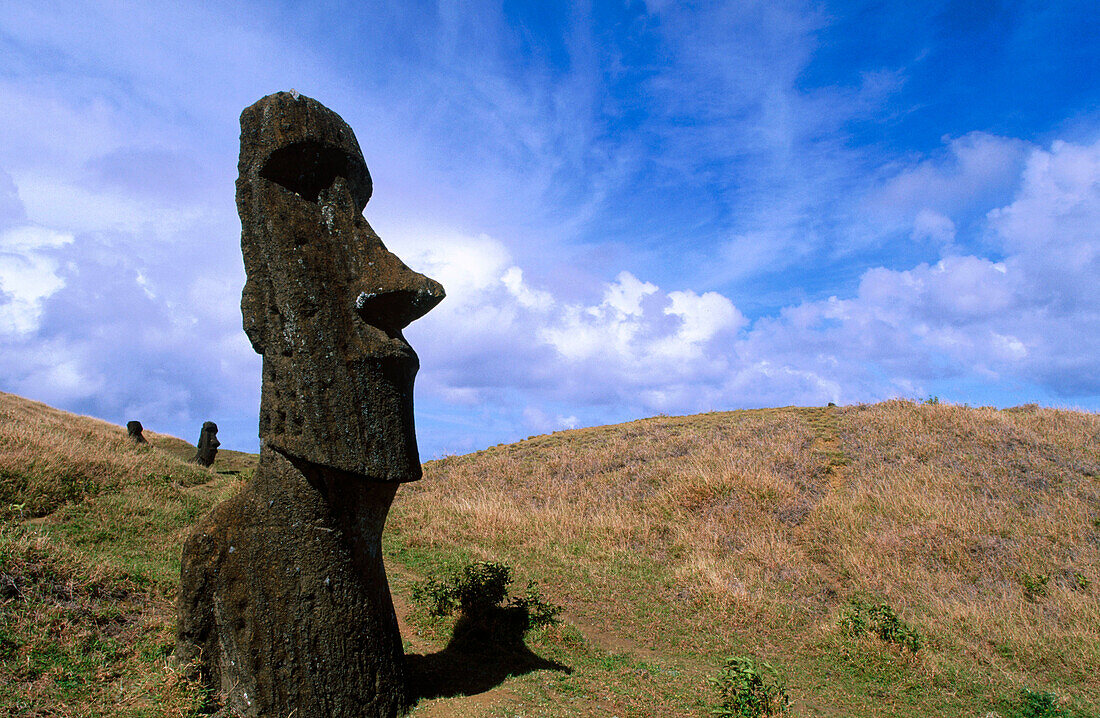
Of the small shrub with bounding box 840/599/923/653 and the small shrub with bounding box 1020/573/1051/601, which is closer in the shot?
the small shrub with bounding box 840/599/923/653

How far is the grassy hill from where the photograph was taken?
553cm

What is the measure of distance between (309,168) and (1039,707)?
8042 millimetres

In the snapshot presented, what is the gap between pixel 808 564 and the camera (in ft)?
32.6

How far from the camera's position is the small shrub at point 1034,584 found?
846cm

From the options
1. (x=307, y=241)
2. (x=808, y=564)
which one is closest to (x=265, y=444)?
(x=307, y=241)

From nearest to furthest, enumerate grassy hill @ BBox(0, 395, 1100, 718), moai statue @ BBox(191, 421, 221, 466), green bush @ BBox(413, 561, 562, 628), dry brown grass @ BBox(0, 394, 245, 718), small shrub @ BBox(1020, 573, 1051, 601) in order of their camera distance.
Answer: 1. dry brown grass @ BBox(0, 394, 245, 718)
2. grassy hill @ BBox(0, 395, 1100, 718)
3. green bush @ BBox(413, 561, 562, 628)
4. small shrub @ BBox(1020, 573, 1051, 601)
5. moai statue @ BBox(191, 421, 221, 466)

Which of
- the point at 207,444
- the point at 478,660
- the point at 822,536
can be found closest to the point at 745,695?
the point at 478,660

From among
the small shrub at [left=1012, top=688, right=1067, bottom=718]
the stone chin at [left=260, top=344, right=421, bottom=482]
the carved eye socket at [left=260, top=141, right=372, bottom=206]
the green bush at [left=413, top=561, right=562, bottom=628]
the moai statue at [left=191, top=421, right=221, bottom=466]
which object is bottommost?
the small shrub at [left=1012, top=688, right=1067, bottom=718]

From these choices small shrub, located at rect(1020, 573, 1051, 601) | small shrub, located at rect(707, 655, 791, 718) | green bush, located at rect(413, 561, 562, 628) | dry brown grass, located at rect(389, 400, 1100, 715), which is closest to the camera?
small shrub, located at rect(707, 655, 791, 718)

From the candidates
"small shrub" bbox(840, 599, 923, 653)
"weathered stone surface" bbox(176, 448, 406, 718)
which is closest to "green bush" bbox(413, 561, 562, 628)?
"weathered stone surface" bbox(176, 448, 406, 718)

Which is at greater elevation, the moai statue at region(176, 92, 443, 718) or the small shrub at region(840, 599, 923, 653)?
the moai statue at region(176, 92, 443, 718)

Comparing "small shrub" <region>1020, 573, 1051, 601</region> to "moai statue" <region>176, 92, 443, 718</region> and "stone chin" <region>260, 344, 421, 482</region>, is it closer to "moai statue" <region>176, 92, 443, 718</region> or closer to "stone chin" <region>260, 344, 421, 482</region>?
"moai statue" <region>176, 92, 443, 718</region>

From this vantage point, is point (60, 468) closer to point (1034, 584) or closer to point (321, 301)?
point (321, 301)

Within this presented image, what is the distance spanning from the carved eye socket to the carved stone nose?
2.89ft
